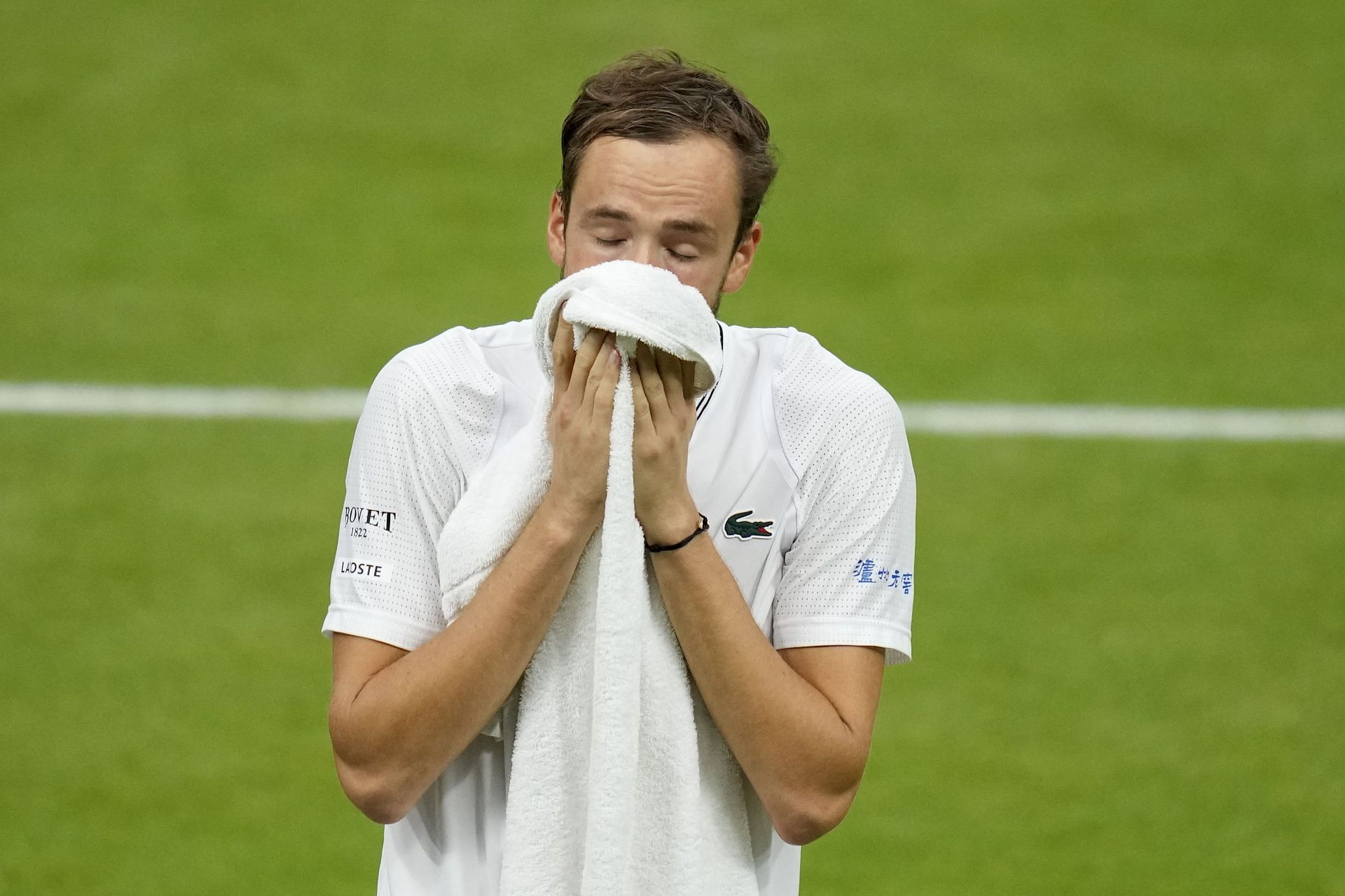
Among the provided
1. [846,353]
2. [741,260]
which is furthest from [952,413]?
[741,260]

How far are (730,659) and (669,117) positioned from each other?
2.55 ft

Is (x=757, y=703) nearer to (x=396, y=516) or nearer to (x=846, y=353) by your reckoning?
(x=396, y=516)

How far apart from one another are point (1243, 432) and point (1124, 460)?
479mm

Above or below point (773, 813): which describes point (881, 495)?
above

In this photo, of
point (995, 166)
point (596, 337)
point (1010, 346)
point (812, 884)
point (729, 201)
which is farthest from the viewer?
point (995, 166)

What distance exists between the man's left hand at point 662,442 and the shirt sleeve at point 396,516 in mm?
337

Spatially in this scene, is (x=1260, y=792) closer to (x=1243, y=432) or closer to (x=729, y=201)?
(x=1243, y=432)

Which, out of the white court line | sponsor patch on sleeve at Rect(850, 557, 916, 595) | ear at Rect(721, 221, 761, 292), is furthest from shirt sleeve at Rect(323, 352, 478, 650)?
the white court line

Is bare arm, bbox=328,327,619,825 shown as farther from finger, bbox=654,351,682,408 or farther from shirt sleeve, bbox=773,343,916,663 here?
shirt sleeve, bbox=773,343,916,663

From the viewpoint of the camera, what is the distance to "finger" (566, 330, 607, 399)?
2.24m

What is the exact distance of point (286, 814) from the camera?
4602mm

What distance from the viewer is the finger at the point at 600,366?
2232 mm

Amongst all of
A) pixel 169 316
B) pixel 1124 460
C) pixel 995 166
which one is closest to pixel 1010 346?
pixel 1124 460

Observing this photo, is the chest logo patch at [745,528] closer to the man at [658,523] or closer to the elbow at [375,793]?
the man at [658,523]
